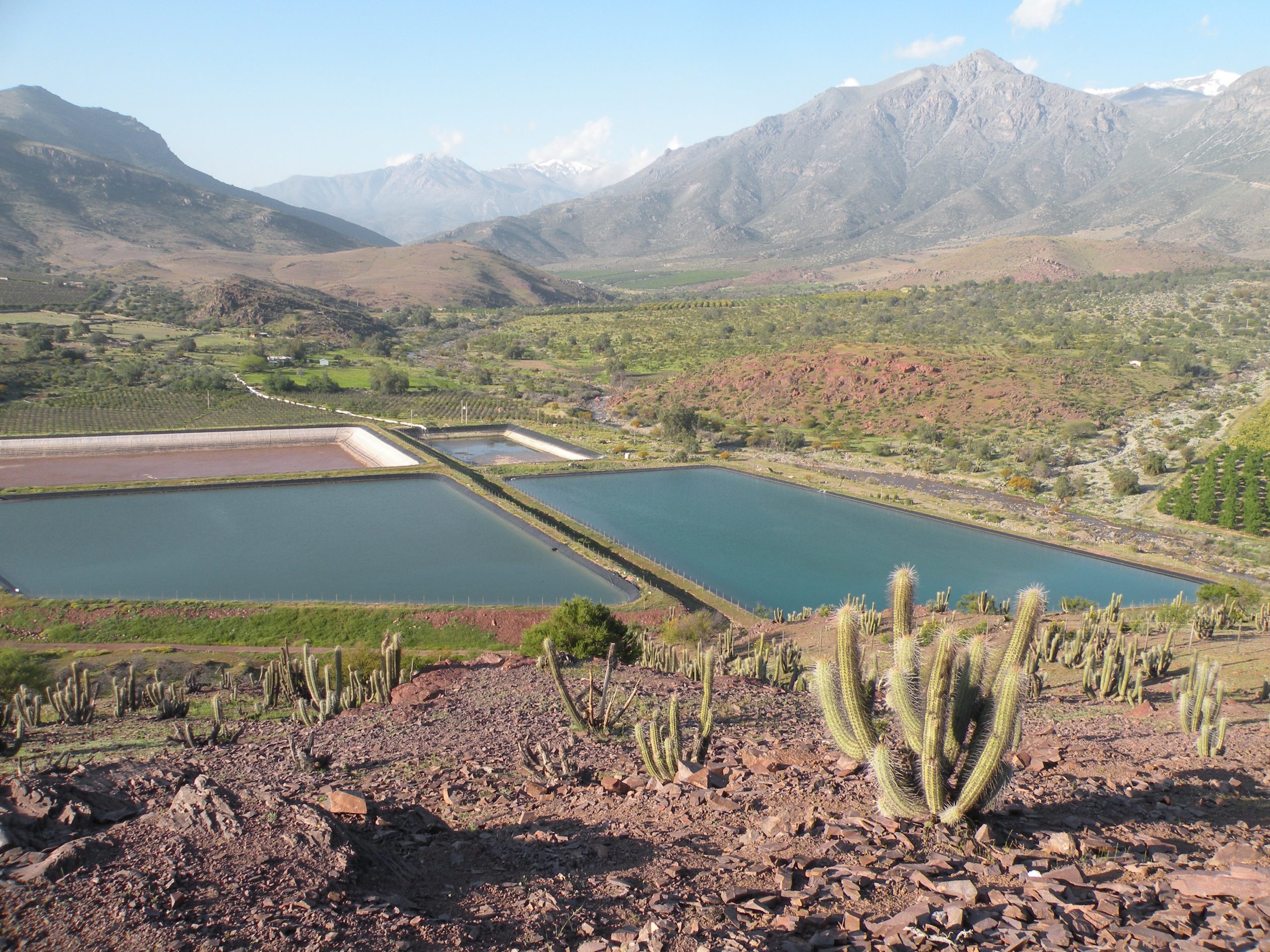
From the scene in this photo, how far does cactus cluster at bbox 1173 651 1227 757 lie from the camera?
396 inches

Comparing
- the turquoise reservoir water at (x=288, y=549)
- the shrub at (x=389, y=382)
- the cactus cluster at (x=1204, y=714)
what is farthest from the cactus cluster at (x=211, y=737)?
the shrub at (x=389, y=382)

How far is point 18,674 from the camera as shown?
1596 centimetres

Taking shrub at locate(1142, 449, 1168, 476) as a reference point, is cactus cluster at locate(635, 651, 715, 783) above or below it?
below

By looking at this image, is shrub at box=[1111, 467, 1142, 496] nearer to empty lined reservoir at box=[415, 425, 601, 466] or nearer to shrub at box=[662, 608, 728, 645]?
empty lined reservoir at box=[415, 425, 601, 466]

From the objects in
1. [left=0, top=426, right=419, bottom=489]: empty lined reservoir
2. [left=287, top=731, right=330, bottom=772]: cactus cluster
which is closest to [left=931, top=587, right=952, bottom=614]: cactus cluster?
[left=287, top=731, right=330, bottom=772]: cactus cluster

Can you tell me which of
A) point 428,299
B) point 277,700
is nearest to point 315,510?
point 277,700

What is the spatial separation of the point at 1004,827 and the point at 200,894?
640 centimetres

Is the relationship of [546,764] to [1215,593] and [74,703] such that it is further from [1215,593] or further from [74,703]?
[1215,593]

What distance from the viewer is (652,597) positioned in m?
24.7

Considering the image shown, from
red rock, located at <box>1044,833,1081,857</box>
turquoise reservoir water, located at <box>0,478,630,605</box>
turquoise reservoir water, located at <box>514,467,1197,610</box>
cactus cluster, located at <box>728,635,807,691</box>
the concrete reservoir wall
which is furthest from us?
the concrete reservoir wall

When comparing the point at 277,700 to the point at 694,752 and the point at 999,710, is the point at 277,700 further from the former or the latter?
the point at 999,710

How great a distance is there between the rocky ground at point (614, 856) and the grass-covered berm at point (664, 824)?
0.08ft

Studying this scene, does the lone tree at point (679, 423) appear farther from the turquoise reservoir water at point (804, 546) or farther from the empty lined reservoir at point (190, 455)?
the empty lined reservoir at point (190, 455)

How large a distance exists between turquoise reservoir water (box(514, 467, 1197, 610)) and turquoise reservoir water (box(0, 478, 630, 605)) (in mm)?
4427
